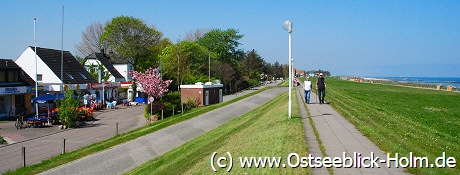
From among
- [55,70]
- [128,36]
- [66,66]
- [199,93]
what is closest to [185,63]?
[128,36]

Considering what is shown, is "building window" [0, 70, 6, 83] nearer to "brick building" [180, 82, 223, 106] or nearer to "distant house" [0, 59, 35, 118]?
"distant house" [0, 59, 35, 118]

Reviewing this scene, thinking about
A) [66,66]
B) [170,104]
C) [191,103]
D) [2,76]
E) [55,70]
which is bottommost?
[191,103]

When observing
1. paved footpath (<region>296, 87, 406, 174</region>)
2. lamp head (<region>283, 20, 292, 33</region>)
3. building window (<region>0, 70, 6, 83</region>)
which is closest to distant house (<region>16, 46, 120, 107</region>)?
building window (<region>0, 70, 6, 83</region>)

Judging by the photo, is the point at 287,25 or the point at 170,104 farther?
the point at 170,104

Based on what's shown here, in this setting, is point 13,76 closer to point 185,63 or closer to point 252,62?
point 185,63

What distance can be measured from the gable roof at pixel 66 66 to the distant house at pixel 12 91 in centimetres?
833

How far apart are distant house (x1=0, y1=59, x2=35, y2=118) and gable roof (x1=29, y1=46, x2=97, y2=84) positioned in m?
8.33

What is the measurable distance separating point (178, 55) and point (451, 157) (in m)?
54.1

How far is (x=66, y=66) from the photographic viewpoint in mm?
47031

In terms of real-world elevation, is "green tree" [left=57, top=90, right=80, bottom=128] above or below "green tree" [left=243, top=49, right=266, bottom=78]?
below

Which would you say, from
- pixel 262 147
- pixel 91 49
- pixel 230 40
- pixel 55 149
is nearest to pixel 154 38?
pixel 91 49

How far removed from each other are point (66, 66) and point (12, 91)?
570 inches

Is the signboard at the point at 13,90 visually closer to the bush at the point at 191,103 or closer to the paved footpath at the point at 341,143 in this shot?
the bush at the point at 191,103

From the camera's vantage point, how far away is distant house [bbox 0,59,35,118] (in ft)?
110
